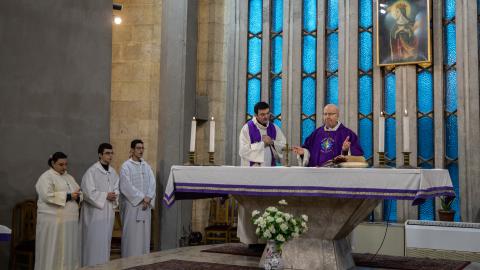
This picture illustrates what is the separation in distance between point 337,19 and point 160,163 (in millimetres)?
4445

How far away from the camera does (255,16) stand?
12.3 m

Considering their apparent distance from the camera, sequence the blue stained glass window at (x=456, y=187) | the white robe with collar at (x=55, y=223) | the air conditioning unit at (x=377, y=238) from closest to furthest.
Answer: the white robe with collar at (x=55, y=223) → the air conditioning unit at (x=377, y=238) → the blue stained glass window at (x=456, y=187)

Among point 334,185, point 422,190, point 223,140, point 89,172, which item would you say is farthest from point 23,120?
point 422,190

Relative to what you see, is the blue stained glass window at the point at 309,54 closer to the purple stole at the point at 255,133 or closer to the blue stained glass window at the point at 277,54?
the blue stained glass window at the point at 277,54

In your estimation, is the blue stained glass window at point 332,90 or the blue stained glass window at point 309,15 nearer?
the blue stained glass window at point 332,90

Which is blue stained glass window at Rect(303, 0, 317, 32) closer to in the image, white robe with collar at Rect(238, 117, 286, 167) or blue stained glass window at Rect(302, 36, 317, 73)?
blue stained glass window at Rect(302, 36, 317, 73)

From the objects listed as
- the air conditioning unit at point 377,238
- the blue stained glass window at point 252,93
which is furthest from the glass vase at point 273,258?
the blue stained glass window at point 252,93

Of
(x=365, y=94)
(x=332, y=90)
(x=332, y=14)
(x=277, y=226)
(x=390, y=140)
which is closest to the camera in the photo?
(x=277, y=226)

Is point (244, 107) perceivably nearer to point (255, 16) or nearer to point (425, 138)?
point (255, 16)

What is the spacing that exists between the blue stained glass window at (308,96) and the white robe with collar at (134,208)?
12.4 feet

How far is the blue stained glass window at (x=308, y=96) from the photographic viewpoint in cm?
1170

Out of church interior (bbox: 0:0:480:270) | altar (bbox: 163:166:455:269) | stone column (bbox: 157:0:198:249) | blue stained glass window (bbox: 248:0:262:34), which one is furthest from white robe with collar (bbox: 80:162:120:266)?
blue stained glass window (bbox: 248:0:262:34)

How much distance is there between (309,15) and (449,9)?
2.69 metres

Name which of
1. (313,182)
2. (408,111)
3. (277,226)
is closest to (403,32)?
(408,111)
